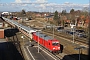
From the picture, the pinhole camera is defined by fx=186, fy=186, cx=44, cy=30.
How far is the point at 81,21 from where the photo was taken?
62.6 m

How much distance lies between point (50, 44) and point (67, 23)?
163ft

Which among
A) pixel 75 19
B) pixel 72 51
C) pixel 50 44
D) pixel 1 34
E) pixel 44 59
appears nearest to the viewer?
pixel 44 59

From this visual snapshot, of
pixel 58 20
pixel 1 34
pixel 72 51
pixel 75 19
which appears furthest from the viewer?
pixel 58 20

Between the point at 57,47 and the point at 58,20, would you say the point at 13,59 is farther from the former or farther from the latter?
the point at 58,20

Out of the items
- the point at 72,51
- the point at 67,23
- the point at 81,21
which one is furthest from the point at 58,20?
the point at 72,51

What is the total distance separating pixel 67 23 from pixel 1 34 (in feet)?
115

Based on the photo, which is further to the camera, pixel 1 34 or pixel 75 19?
pixel 75 19

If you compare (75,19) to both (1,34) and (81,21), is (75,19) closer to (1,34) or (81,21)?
(81,21)

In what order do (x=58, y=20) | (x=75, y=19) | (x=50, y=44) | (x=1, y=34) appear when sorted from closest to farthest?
(x=50, y=44) < (x=1, y=34) < (x=75, y=19) < (x=58, y=20)

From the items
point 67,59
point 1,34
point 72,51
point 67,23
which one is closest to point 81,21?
point 67,23

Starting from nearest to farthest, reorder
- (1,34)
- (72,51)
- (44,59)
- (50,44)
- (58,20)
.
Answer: (44,59)
(50,44)
(72,51)
(1,34)
(58,20)

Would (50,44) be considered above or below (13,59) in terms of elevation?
above

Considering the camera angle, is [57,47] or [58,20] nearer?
[57,47]

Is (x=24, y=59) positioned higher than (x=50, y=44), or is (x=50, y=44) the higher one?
Result: (x=50, y=44)
